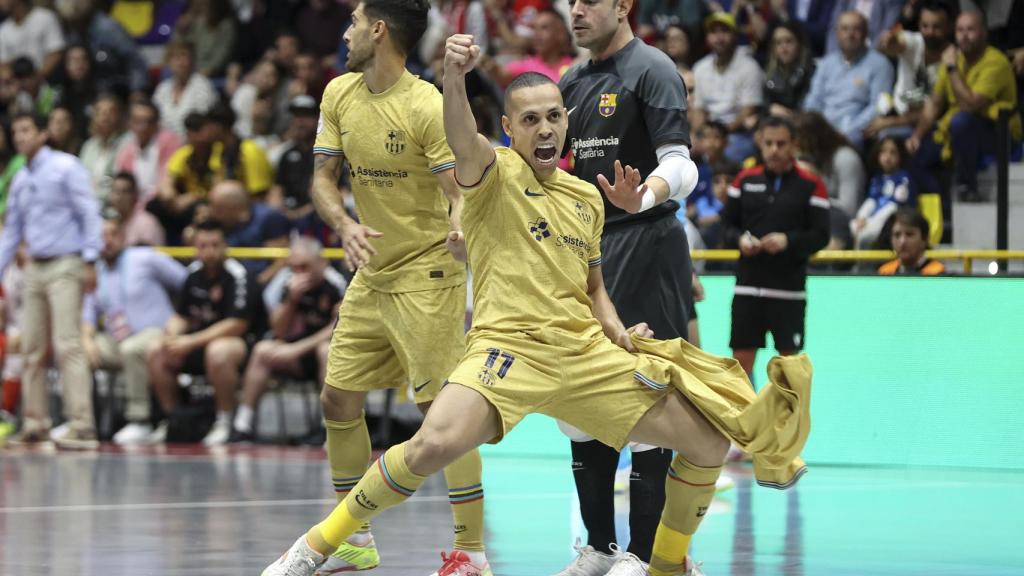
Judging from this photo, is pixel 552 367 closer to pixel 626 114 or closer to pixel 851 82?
pixel 626 114

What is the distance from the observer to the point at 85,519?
808cm

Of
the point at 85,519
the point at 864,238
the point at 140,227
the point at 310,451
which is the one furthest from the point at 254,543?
the point at 140,227

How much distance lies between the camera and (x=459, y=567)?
5988 millimetres

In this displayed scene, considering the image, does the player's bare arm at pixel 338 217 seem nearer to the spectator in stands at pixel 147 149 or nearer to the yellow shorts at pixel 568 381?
the yellow shorts at pixel 568 381

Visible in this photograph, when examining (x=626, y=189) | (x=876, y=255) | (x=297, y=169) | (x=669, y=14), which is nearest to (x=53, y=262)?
(x=297, y=169)

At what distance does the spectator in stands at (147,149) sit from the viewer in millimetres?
16219

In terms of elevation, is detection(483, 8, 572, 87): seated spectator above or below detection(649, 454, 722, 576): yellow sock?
above

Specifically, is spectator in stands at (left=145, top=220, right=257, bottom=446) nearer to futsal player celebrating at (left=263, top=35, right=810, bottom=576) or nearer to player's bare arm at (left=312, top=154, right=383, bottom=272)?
player's bare arm at (left=312, top=154, right=383, bottom=272)

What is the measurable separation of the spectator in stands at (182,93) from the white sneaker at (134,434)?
4.44m

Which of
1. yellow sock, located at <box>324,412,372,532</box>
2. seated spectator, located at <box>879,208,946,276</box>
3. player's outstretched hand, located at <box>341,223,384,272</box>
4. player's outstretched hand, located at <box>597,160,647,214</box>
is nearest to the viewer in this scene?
player's outstretched hand, located at <box>597,160,647,214</box>

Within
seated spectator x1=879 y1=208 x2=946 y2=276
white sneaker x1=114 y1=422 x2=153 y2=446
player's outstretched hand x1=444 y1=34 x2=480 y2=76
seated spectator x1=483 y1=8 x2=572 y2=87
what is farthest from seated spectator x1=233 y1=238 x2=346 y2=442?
player's outstretched hand x1=444 y1=34 x2=480 y2=76

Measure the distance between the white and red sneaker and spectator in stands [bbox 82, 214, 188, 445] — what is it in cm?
781

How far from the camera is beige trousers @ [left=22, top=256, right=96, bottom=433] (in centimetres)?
1264

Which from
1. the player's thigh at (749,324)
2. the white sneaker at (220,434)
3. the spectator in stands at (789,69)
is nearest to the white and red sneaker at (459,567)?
the player's thigh at (749,324)
